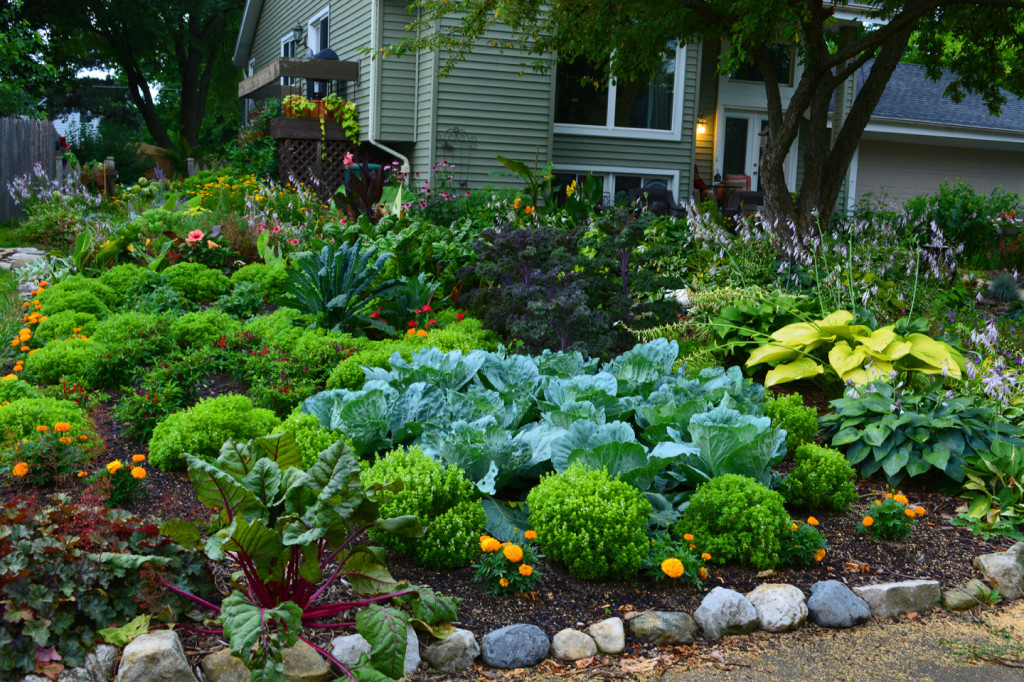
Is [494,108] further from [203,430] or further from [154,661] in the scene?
[154,661]

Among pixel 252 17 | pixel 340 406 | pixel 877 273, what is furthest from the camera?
pixel 252 17

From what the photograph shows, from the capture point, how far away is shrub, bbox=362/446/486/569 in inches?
110

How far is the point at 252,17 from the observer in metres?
19.3

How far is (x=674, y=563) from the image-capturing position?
109 inches

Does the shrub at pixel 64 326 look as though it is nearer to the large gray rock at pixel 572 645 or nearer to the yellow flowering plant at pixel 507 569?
the yellow flowering plant at pixel 507 569

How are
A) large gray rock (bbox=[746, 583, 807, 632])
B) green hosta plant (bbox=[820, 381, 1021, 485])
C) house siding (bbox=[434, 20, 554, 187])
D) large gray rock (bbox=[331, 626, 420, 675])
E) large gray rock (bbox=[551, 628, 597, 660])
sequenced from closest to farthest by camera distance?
large gray rock (bbox=[331, 626, 420, 675])
large gray rock (bbox=[551, 628, 597, 660])
large gray rock (bbox=[746, 583, 807, 632])
green hosta plant (bbox=[820, 381, 1021, 485])
house siding (bbox=[434, 20, 554, 187])

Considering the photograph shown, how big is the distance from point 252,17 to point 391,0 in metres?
9.59

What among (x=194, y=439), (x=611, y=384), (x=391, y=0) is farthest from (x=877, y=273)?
(x=391, y=0)

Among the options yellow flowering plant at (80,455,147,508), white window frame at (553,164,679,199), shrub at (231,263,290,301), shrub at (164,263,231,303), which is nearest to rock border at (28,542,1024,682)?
yellow flowering plant at (80,455,147,508)

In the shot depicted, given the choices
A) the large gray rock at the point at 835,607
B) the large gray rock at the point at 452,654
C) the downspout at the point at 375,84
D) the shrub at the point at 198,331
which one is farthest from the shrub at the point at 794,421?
the downspout at the point at 375,84

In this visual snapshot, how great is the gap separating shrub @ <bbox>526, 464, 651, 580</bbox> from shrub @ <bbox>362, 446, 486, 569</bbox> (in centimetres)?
24

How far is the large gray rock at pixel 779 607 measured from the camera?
9.03 feet

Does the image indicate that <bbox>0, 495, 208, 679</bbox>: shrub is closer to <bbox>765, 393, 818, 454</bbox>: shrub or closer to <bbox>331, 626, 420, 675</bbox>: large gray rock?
<bbox>331, 626, 420, 675</bbox>: large gray rock

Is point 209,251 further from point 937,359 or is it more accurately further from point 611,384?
point 937,359
